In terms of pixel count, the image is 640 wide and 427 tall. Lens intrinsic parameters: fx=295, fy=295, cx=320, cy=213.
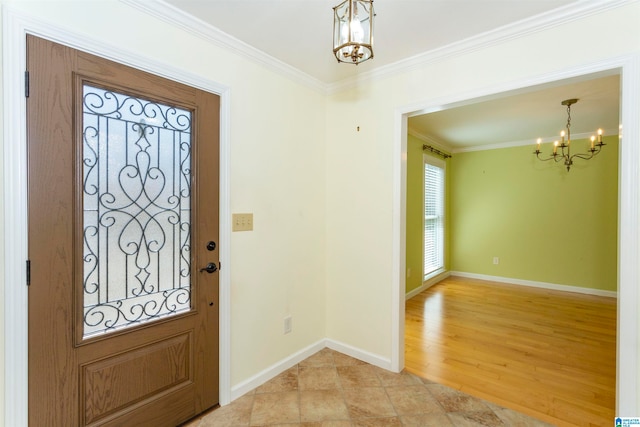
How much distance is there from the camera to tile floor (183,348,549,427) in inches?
75.6

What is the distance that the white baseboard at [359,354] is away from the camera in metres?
2.57

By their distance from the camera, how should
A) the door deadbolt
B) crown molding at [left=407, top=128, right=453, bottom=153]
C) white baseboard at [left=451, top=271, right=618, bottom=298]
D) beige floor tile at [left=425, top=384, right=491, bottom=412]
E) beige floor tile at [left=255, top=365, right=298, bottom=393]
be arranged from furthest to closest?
white baseboard at [left=451, top=271, right=618, bottom=298]
crown molding at [left=407, top=128, right=453, bottom=153]
beige floor tile at [left=255, top=365, right=298, bottom=393]
beige floor tile at [left=425, top=384, right=491, bottom=412]
the door deadbolt

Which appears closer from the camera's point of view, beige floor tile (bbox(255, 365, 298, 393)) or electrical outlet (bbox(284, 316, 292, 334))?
beige floor tile (bbox(255, 365, 298, 393))

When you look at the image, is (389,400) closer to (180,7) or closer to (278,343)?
(278,343)

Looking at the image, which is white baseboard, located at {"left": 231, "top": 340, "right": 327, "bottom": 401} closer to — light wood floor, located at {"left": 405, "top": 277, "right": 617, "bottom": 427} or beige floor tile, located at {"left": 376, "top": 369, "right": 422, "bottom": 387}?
beige floor tile, located at {"left": 376, "top": 369, "right": 422, "bottom": 387}

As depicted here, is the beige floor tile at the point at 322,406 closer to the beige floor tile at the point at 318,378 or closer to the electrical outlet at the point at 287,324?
the beige floor tile at the point at 318,378

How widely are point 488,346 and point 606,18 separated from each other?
279 centimetres

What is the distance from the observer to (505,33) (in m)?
1.97

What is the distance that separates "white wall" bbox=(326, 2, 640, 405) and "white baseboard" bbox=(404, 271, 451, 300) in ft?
7.03

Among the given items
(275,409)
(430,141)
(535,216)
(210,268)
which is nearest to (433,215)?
(430,141)

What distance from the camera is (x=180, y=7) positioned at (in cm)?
175

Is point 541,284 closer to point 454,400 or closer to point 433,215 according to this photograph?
point 433,215

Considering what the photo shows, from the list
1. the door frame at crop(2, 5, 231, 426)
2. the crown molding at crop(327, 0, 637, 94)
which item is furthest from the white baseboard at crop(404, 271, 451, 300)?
the door frame at crop(2, 5, 231, 426)

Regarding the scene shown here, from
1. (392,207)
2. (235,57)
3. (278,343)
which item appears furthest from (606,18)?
(278,343)
